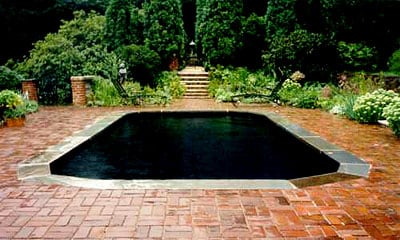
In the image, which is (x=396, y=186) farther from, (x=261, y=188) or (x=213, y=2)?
(x=213, y=2)

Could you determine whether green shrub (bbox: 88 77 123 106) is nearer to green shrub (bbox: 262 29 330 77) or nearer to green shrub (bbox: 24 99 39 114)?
green shrub (bbox: 24 99 39 114)

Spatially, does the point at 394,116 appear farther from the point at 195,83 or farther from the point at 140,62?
the point at 140,62

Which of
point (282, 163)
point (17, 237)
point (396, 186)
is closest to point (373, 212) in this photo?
point (396, 186)

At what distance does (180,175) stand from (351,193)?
7.29ft

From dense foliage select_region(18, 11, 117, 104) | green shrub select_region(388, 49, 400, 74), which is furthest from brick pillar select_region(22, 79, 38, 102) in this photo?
green shrub select_region(388, 49, 400, 74)

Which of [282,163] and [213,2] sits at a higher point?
[213,2]

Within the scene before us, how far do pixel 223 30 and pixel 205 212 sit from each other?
11.2 metres

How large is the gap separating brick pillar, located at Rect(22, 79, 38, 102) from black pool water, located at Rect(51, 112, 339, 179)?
148 inches

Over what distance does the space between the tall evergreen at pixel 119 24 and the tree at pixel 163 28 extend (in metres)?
0.72

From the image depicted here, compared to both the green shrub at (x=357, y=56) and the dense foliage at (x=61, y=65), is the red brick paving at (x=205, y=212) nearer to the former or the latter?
the dense foliage at (x=61, y=65)

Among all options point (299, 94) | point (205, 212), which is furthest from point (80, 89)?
point (205, 212)

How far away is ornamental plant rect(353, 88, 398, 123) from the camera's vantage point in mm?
7664

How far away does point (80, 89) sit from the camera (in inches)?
436

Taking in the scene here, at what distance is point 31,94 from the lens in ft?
36.7
